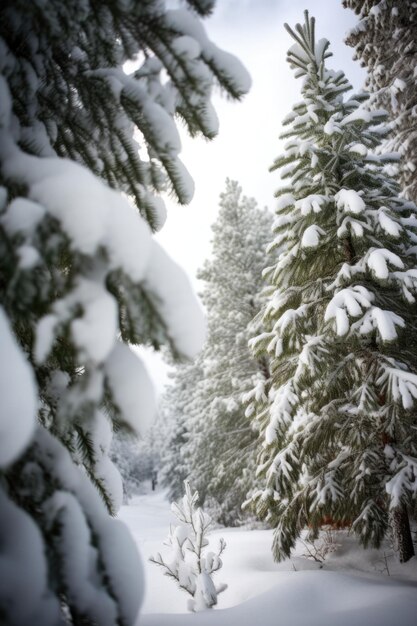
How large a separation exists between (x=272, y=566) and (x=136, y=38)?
8.20 metres

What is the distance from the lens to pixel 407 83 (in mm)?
7035

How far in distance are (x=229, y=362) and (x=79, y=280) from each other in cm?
1182

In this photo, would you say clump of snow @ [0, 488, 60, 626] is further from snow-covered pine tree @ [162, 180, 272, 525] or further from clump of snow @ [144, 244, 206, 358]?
snow-covered pine tree @ [162, 180, 272, 525]

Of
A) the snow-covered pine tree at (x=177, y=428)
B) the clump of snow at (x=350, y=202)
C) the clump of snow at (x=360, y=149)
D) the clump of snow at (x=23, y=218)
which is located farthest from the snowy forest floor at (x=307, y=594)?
the snow-covered pine tree at (x=177, y=428)

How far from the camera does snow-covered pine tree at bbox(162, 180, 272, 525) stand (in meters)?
12.1

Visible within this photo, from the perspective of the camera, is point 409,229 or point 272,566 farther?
point 272,566

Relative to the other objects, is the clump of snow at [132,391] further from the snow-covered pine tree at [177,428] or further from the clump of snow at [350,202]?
the snow-covered pine tree at [177,428]

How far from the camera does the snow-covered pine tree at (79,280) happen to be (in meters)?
0.86

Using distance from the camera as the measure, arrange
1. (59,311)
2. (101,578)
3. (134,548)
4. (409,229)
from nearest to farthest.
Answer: (59,311) → (101,578) → (134,548) → (409,229)

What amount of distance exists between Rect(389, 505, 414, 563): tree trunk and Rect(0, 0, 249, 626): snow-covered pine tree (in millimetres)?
4866

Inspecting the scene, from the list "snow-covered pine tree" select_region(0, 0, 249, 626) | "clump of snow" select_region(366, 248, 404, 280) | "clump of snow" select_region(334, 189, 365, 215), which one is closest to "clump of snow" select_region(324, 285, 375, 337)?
"clump of snow" select_region(366, 248, 404, 280)

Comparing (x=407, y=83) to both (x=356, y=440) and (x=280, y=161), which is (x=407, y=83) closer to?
(x=280, y=161)

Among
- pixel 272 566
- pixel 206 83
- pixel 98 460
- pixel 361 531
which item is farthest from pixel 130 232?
pixel 272 566

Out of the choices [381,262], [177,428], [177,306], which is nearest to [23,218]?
[177,306]
